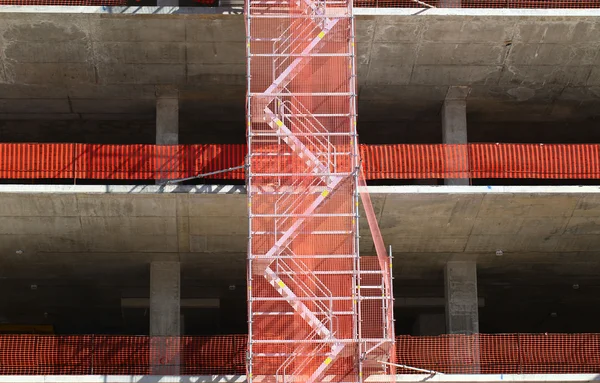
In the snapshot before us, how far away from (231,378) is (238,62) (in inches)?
280

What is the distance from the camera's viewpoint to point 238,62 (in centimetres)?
2727

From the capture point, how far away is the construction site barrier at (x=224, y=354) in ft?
82.0

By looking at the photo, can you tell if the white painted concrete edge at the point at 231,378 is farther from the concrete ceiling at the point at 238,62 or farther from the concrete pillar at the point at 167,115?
the concrete ceiling at the point at 238,62

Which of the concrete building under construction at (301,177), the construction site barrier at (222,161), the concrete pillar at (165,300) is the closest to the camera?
the concrete building under construction at (301,177)

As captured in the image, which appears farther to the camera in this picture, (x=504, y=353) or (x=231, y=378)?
(x=504, y=353)

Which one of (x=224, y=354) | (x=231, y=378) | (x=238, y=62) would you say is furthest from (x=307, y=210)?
(x=238, y=62)

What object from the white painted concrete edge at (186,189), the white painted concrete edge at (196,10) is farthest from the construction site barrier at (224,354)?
the white painted concrete edge at (196,10)

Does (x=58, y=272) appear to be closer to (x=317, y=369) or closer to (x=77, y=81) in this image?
(x=77, y=81)

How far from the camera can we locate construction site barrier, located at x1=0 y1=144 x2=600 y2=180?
84.0 ft

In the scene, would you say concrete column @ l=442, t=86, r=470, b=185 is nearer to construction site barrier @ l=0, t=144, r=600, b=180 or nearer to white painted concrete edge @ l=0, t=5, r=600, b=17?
construction site barrier @ l=0, t=144, r=600, b=180

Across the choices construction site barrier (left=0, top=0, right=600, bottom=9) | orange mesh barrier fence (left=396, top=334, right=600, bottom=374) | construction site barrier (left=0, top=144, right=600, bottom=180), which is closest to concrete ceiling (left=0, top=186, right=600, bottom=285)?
construction site barrier (left=0, top=144, right=600, bottom=180)

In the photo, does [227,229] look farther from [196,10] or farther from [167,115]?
[196,10]

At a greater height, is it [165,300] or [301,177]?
[301,177]

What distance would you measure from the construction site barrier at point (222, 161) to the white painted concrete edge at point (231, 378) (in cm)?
413
